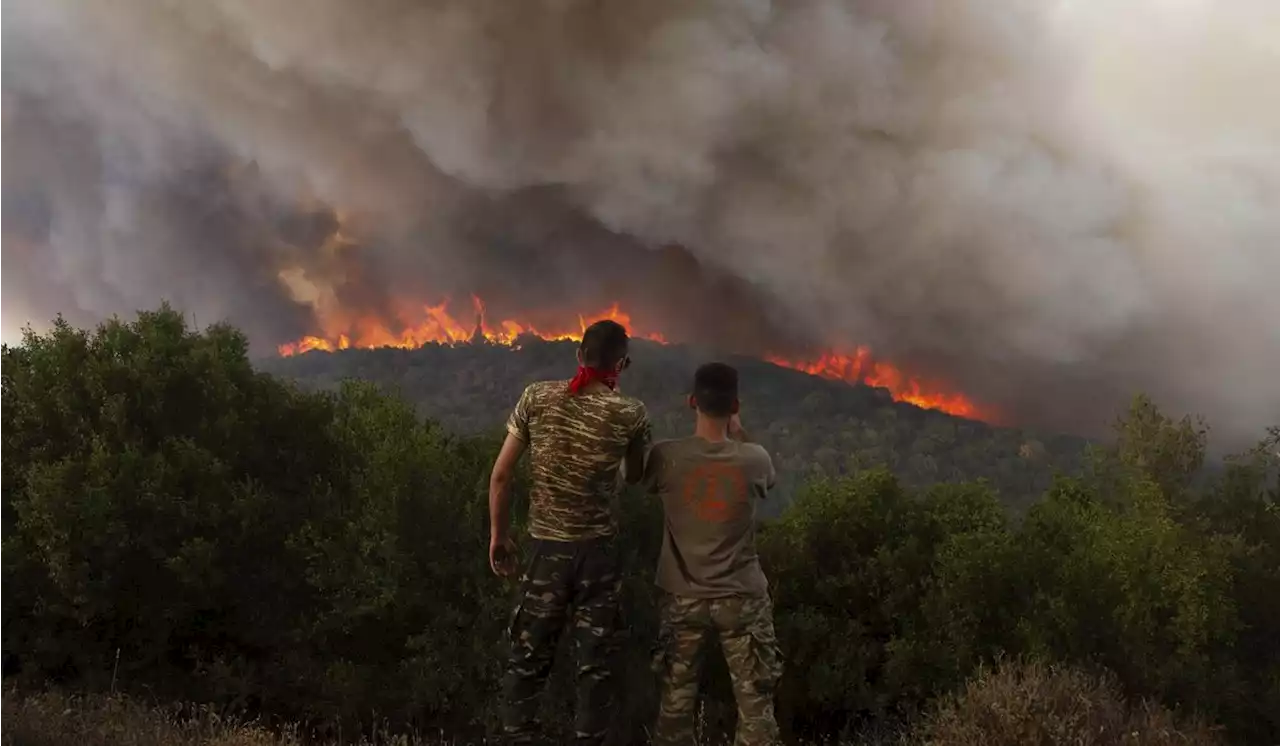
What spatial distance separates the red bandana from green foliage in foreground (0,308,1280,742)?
268 inches

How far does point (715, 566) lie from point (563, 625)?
123cm

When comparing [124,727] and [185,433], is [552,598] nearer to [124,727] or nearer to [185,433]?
[124,727]

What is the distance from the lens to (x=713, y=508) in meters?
5.91

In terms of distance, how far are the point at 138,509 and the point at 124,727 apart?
17.3 feet

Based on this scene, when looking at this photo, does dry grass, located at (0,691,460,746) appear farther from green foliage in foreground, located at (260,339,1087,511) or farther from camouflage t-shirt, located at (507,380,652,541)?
green foliage in foreground, located at (260,339,1087,511)

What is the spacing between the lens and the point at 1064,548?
15.5 metres

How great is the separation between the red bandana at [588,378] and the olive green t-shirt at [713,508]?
64cm

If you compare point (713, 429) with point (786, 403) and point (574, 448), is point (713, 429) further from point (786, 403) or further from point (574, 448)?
point (786, 403)

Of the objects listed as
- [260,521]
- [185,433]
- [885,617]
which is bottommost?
[885,617]

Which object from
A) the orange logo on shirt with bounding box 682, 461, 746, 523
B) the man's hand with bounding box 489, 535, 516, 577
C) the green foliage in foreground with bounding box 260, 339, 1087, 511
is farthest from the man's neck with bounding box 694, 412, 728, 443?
the green foliage in foreground with bounding box 260, 339, 1087, 511

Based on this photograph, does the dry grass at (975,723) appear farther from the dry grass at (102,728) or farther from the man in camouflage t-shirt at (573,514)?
the man in camouflage t-shirt at (573,514)

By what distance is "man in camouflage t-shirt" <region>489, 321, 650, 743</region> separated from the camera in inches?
238

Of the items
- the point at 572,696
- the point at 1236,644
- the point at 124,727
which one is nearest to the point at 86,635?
the point at 124,727

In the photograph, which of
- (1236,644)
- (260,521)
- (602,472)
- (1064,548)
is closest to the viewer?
(602,472)
